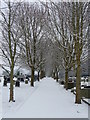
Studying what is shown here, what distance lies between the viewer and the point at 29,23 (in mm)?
26734

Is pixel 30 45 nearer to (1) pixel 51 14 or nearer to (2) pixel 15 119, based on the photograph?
(1) pixel 51 14

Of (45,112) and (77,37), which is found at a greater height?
(77,37)

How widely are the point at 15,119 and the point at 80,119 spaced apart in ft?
8.15

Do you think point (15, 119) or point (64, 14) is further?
point (64, 14)

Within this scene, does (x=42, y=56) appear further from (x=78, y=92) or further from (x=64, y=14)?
(x=78, y=92)

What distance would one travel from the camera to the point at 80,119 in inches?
330

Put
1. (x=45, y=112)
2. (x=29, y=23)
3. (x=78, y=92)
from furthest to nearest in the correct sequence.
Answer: (x=29, y=23), (x=78, y=92), (x=45, y=112)

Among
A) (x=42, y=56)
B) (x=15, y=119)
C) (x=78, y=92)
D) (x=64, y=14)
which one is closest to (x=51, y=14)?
(x=64, y=14)

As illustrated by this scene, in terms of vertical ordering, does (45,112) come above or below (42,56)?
below

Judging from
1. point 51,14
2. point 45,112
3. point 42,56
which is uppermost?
point 51,14

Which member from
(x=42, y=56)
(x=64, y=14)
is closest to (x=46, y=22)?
(x=64, y=14)

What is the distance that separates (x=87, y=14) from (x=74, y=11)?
2480 mm

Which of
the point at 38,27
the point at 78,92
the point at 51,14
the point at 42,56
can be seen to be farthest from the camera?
the point at 42,56

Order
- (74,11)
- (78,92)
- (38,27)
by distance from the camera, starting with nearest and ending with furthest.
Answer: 1. (78,92)
2. (74,11)
3. (38,27)
